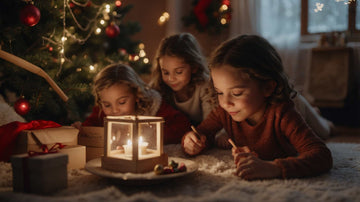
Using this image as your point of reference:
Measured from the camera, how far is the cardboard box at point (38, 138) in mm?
1168

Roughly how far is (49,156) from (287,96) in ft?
2.80

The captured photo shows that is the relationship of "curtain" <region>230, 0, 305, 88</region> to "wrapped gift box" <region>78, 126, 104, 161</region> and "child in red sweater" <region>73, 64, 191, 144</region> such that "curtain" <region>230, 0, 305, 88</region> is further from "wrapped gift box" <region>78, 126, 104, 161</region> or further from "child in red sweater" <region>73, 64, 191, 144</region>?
"wrapped gift box" <region>78, 126, 104, 161</region>

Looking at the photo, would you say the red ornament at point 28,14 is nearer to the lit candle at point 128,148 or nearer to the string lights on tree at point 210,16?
Answer: the lit candle at point 128,148

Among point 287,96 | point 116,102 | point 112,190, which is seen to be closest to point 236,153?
point 287,96

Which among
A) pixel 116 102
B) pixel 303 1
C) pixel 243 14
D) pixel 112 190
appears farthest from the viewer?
pixel 243 14

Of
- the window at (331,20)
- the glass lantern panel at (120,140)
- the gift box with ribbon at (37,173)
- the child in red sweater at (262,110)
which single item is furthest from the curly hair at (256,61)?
the window at (331,20)

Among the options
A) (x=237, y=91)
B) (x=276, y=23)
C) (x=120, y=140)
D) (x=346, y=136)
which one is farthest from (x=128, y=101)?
(x=276, y=23)

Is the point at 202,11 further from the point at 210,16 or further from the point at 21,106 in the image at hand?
the point at 21,106

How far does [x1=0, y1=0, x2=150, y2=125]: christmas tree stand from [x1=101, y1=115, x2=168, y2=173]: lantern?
63 centimetres

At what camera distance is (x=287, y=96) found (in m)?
1.26

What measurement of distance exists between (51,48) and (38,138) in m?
0.79

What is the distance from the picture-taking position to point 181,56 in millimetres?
1820

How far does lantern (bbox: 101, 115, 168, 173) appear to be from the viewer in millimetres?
1006

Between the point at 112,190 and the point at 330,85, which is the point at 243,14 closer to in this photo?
the point at 330,85
